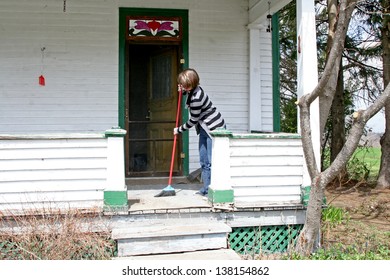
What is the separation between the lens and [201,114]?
5.37 m

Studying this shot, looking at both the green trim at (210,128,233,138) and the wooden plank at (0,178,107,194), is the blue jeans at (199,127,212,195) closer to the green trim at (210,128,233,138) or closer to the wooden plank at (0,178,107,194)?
the green trim at (210,128,233,138)

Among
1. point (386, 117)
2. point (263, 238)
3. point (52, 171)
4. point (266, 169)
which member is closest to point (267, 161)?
point (266, 169)

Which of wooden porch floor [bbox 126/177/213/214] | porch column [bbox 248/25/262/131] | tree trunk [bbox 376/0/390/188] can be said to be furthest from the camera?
tree trunk [bbox 376/0/390/188]

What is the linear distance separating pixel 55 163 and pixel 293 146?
109 inches

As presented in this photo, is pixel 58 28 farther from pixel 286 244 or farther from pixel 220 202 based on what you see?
pixel 286 244

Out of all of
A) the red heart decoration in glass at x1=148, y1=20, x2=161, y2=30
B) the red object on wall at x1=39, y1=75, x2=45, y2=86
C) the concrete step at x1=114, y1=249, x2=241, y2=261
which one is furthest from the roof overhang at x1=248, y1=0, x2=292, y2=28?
the concrete step at x1=114, y1=249, x2=241, y2=261

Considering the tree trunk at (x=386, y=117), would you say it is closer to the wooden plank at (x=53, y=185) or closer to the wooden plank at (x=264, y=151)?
the wooden plank at (x=264, y=151)

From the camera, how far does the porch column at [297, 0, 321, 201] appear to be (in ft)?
17.3

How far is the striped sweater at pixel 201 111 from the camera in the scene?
5.29 meters

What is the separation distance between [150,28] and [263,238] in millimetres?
4099

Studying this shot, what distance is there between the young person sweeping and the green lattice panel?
78 cm

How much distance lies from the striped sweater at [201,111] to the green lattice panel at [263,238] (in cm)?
130

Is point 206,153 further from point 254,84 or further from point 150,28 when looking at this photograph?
point 150,28

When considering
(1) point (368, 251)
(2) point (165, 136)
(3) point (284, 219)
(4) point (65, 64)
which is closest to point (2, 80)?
(4) point (65, 64)
